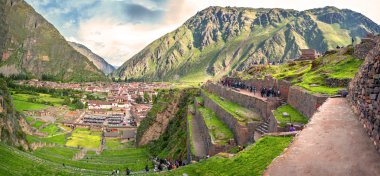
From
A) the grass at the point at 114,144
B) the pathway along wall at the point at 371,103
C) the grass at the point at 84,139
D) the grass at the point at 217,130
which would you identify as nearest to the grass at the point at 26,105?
the grass at the point at 84,139

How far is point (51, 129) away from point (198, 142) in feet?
253

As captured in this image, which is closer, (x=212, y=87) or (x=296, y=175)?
(x=296, y=175)

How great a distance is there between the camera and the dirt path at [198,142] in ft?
99.8

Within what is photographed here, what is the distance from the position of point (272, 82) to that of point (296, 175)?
98.2 feet

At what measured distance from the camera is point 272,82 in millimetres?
38562

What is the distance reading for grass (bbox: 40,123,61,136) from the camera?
94175mm

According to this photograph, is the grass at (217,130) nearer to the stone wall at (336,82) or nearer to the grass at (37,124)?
the stone wall at (336,82)

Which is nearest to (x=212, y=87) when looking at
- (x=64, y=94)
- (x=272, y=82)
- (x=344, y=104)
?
(x=272, y=82)

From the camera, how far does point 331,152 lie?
10570 mm

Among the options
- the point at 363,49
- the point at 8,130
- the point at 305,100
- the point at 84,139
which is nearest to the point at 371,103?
the point at 305,100

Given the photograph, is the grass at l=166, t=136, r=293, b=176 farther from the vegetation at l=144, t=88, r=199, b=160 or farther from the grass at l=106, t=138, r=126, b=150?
the grass at l=106, t=138, r=126, b=150

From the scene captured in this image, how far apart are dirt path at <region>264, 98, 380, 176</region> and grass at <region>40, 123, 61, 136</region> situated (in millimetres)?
89500

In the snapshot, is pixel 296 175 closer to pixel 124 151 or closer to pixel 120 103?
pixel 124 151

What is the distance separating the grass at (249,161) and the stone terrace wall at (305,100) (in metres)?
5.11
